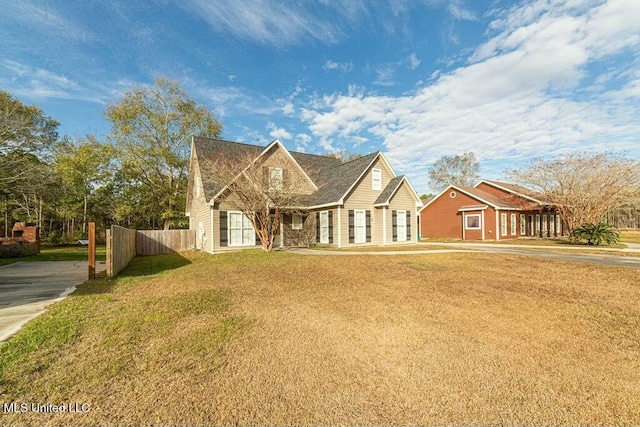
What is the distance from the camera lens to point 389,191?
19.0 m

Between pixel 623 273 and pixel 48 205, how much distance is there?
41.7 m

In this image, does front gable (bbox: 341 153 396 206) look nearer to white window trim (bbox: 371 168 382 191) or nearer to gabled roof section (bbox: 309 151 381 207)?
white window trim (bbox: 371 168 382 191)

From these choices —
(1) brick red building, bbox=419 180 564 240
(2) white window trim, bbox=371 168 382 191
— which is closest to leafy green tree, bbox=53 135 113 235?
(2) white window trim, bbox=371 168 382 191

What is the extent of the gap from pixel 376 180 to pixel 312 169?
17.4 ft

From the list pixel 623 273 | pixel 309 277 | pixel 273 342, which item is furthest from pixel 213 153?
pixel 623 273

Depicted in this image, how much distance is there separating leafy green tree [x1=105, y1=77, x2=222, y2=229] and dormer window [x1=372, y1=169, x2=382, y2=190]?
63.5ft

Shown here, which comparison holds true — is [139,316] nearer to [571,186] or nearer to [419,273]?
[419,273]

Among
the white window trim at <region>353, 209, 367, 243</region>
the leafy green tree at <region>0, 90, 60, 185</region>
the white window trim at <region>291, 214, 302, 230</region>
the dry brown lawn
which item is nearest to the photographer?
the dry brown lawn

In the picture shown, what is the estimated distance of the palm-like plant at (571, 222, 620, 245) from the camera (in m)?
17.4

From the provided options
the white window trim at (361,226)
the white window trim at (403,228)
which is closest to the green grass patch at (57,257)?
the white window trim at (361,226)

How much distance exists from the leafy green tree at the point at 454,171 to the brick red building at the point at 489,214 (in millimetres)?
19162

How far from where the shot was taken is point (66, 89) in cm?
1798

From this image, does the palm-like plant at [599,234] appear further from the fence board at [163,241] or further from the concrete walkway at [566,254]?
the fence board at [163,241]

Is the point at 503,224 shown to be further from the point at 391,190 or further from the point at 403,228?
the point at 391,190
